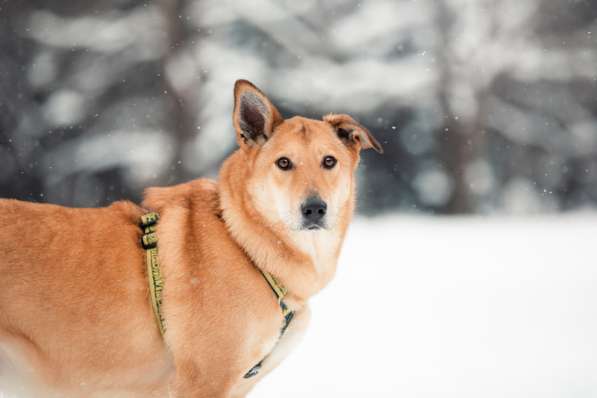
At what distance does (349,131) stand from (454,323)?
3.20 meters

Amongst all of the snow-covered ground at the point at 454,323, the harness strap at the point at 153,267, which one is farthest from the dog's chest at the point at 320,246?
the snow-covered ground at the point at 454,323

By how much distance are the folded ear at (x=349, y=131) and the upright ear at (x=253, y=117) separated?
35 centimetres

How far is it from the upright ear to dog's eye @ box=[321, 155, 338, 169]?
0.32 metres

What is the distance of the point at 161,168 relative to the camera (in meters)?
12.5

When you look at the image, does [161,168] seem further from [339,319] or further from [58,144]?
[339,319]

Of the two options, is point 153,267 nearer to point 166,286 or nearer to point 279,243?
point 166,286

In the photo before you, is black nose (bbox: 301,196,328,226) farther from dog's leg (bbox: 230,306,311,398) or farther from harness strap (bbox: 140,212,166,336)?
harness strap (bbox: 140,212,166,336)

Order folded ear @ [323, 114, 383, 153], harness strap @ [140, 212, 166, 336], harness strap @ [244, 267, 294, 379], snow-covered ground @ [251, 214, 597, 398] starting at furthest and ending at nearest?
1. snow-covered ground @ [251, 214, 597, 398]
2. folded ear @ [323, 114, 383, 153]
3. harness strap @ [244, 267, 294, 379]
4. harness strap @ [140, 212, 166, 336]

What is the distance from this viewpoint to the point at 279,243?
3068 mm

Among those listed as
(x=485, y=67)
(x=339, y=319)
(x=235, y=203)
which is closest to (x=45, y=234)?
(x=235, y=203)

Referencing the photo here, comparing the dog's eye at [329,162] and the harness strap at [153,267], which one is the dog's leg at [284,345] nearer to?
the harness strap at [153,267]

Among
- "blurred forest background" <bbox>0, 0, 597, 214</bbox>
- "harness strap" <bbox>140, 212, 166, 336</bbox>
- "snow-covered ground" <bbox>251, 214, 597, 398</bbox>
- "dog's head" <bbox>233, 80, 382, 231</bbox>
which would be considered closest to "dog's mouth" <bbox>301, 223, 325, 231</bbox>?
"dog's head" <bbox>233, 80, 382, 231</bbox>

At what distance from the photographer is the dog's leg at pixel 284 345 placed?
303cm

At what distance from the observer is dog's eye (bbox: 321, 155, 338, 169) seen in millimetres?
3311
